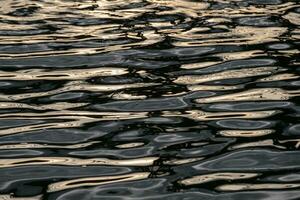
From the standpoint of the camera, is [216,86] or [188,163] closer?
[188,163]

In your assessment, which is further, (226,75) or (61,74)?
(61,74)

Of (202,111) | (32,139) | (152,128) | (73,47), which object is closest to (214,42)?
(73,47)

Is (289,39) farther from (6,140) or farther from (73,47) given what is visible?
(6,140)

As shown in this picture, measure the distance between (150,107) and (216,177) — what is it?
2527 millimetres

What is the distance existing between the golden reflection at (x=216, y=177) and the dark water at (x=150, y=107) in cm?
1

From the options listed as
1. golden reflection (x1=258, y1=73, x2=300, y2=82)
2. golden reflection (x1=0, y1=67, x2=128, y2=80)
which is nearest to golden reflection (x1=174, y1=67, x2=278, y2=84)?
golden reflection (x1=258, y1=73, x2=300, y2=82)

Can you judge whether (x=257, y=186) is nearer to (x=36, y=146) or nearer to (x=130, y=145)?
(x=130, y=145)

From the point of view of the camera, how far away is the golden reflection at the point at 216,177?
21.4 ft

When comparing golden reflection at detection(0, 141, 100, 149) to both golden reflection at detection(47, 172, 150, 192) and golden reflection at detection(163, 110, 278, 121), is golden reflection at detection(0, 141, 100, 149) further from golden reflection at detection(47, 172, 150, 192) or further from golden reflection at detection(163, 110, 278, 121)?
golden reflection at detection(163, 110, 278, 121)

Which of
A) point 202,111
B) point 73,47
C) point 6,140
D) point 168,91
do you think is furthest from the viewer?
point 73,47

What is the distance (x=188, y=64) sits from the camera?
11.3 meters

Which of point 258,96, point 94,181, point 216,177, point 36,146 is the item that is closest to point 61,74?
point 36,146

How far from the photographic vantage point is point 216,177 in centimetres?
667

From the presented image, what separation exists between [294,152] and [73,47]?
661 cm
